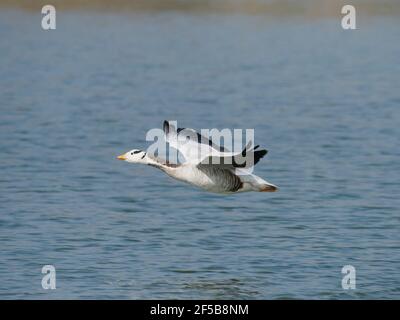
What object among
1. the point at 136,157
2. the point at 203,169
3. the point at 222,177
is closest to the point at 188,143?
the point at 203,169

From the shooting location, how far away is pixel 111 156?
23203 mm

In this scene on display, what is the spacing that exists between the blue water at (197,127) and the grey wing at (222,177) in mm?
1217

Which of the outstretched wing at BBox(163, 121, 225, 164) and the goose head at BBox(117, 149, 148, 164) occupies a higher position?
the outstretched wing at BBox(163, 121, 225, 164)

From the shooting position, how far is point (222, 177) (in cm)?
1488

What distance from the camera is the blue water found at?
15648 millimetres

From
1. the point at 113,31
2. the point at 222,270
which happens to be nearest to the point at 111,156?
the point at 222,270

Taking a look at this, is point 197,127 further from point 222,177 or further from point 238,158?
point 238,158

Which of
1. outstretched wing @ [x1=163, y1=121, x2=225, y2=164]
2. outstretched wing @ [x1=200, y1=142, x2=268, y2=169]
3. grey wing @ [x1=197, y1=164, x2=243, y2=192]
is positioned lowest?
grey wing @ [x1=197, y1=164, x2=243, y2=192]

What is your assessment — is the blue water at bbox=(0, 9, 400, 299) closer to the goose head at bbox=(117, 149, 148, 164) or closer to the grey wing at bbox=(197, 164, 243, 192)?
the grey wing at bbox=(197, 164, 243, 192)

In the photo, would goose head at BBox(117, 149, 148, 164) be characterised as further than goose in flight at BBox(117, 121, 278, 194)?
Yes

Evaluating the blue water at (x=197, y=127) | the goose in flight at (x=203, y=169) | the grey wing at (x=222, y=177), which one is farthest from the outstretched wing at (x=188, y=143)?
the blue water at (x=197, y=127)

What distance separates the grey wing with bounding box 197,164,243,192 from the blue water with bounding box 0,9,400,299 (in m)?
1.22

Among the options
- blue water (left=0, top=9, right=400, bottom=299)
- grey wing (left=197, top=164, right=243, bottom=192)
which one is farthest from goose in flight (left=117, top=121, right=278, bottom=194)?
blue water (left=0, top=9, right=400, bottom=299)

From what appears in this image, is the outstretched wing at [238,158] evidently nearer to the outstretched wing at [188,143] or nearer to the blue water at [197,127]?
the outstretched wing at [188,143]
